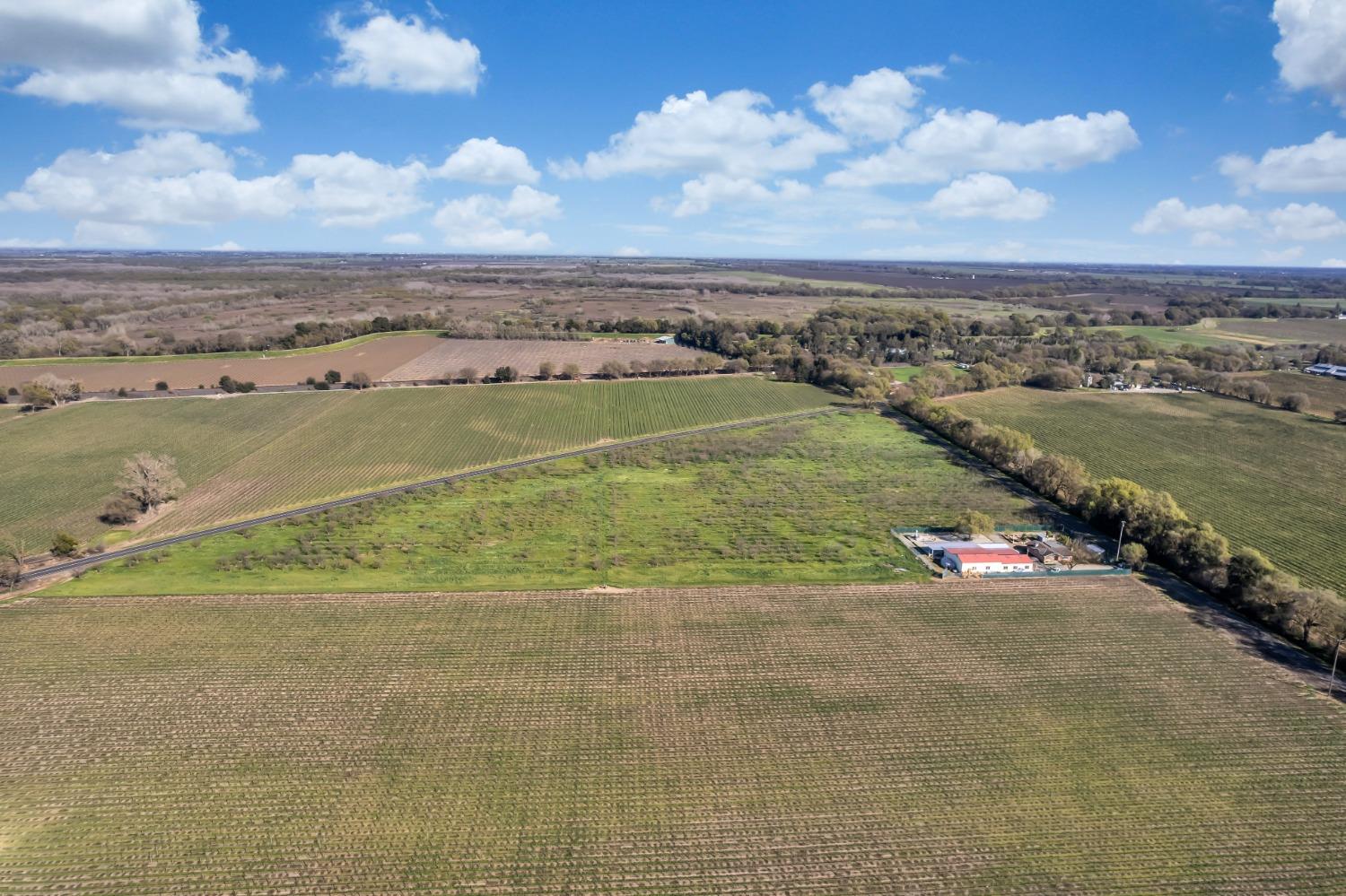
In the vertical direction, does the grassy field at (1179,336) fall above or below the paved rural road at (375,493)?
above

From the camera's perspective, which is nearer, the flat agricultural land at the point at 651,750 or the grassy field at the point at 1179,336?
the flat agricultural land at the point at 651,750

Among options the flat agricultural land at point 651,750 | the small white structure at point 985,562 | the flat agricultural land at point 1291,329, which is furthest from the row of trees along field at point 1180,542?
the flat agricultural land at point 1291,329

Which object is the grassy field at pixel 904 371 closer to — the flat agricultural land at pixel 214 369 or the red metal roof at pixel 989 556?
the red metal roof at pixel 989 556

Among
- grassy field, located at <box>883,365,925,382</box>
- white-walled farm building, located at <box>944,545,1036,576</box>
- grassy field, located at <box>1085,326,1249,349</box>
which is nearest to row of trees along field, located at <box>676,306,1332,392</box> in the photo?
grassy field, located at <box>883,365,925,382</box>

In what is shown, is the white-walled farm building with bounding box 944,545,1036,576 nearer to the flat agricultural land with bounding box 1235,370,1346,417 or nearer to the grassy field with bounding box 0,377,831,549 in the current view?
the grassy field with bounding box 0,377,831,549

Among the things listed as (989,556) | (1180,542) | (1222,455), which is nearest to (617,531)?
(989,556)

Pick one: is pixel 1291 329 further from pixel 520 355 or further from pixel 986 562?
pixel 520 355

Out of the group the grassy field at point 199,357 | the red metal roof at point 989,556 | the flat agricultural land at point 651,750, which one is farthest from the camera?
the grassy field at point 199,357
